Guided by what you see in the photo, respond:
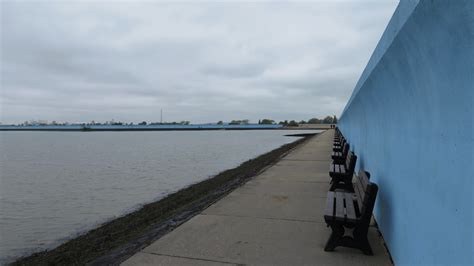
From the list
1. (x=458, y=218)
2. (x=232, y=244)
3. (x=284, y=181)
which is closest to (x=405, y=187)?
(x=458, y=218)

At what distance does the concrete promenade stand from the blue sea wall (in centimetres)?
83

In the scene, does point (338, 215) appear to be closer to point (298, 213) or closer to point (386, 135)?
point (386, 135)

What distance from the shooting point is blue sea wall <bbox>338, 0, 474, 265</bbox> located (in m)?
2.06

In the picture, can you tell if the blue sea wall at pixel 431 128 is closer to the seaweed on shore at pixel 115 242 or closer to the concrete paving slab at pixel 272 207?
the concrete paving slab at pixel 272 207

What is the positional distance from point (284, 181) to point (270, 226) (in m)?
4.28

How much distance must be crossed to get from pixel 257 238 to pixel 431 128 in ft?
9.34

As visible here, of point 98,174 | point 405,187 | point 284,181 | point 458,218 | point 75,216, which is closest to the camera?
point 458,218

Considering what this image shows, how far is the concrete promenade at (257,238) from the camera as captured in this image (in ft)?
13.6

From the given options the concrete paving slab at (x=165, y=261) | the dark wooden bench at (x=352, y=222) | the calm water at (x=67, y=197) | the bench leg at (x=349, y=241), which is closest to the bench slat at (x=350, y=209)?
the dark wooden bench at (x=352, y=222)

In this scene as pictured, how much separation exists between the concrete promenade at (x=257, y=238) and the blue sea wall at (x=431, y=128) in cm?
83

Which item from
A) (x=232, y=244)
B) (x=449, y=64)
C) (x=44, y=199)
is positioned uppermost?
(x=449, y=64)

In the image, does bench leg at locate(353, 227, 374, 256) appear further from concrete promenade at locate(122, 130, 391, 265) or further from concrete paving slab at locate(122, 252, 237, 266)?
concrete paving slab at locate(122, 252, 237, 266)

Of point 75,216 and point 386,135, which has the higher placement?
point 386,135

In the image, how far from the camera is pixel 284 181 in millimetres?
9625
